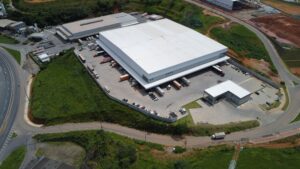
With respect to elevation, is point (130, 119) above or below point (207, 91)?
below

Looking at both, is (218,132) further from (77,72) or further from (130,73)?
(77,72)

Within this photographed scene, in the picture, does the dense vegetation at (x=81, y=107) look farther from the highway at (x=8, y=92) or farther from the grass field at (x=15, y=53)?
the grass field at (x=15, y=53)

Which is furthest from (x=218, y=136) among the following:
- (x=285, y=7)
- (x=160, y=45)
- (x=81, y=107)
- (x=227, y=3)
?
(x=285, y=7)

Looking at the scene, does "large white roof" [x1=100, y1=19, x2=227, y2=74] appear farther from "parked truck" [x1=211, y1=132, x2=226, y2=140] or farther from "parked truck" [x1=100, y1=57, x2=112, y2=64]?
"parked truck" [x1=211, y1=132, x2=226, y2=140]

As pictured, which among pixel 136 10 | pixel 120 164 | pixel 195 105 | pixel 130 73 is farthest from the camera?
pixel 136 10

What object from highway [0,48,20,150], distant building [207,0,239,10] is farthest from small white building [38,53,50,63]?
distant building [207,0,239,10]

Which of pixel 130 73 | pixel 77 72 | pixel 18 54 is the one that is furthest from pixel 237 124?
pixel 18 54

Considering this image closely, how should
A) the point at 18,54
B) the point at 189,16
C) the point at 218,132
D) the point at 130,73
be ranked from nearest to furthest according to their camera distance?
the point at 218,132 < the point at 130,73 < the point at 18,54 < the point at 189,16

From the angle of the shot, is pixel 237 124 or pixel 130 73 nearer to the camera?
pixel 237 124
